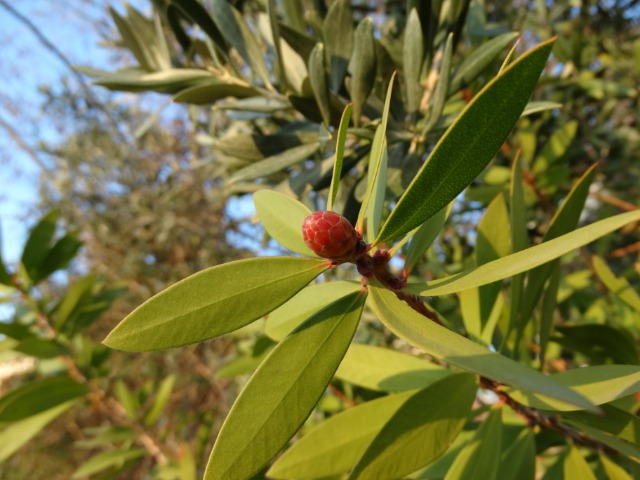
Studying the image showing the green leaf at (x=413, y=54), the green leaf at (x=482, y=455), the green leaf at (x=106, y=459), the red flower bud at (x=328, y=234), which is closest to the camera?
the red flower bud at (x=328, y=234)

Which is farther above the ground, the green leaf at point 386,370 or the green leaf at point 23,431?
the green leaf at point 386,370

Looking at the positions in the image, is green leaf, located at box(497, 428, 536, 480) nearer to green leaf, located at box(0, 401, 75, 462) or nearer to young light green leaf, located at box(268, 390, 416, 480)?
young light green leaf, located at box(268, 390, 416, 480)

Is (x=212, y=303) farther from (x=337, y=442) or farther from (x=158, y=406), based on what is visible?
(x=158, y=406)

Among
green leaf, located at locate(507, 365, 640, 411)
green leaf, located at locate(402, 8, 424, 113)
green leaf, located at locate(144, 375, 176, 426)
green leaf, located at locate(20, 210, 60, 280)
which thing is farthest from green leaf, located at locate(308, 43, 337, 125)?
green leaf, located at locate(144, 375, 176, 426)

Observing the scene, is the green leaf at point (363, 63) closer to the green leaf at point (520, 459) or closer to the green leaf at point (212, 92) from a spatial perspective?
the green leaf at point (212, 92)

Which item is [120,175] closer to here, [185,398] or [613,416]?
[185,398]

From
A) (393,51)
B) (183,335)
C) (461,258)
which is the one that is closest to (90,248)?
(461,258)

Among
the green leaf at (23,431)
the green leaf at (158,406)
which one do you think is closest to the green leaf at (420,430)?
the green leaf at (23,431)
